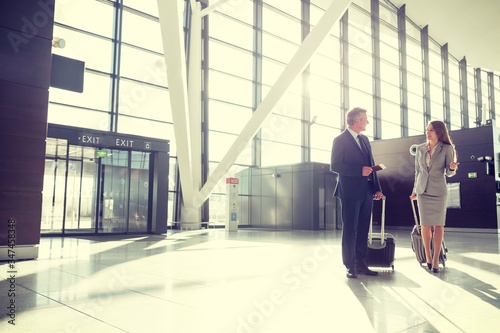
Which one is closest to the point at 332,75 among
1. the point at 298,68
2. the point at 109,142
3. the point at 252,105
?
the point at 252,105

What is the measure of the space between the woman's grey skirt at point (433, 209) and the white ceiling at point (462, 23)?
2057 cm

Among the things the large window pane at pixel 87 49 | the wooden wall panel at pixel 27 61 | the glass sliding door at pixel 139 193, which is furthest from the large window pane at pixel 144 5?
the wooden wall panel at pixel 27 61

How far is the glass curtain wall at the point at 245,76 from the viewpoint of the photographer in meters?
14.5

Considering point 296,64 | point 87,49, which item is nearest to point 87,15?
point 87,49

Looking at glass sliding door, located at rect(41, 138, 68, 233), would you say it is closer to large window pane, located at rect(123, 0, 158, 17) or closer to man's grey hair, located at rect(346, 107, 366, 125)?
large window pane, located at rect(123, 0, 158, 17)

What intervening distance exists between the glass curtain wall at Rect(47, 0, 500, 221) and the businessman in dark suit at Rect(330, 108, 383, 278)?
31.4 ft

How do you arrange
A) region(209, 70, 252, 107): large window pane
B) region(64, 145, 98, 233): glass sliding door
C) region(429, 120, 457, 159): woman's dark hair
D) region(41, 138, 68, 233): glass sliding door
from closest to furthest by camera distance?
1. region(429, 120, 457, 159): woman's dark hair
2. region(41, 138, 68, 233): glass sliding door
3. region(64, 145, 98, 233): glass sliding door
4. region(209, 70, 252, 107): large window pane

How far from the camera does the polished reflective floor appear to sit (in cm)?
256

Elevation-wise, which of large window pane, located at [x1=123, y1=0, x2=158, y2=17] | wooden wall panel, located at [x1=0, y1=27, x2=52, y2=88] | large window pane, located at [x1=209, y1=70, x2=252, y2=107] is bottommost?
wooden wall panel, located at [x1=0, y1=27, x2=52, y2=88]

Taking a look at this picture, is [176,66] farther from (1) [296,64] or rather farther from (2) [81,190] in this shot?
(2) [81,190]

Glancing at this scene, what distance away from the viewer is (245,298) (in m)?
3.38

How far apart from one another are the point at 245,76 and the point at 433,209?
1509 centimetres

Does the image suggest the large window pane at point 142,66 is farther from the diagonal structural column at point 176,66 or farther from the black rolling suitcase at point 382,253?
the black rolling suitcase at point 382,253

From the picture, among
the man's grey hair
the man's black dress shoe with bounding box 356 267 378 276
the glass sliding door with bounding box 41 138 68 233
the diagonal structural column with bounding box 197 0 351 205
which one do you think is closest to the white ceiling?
the diagonal structural column with bounding box 197 0 351 205
